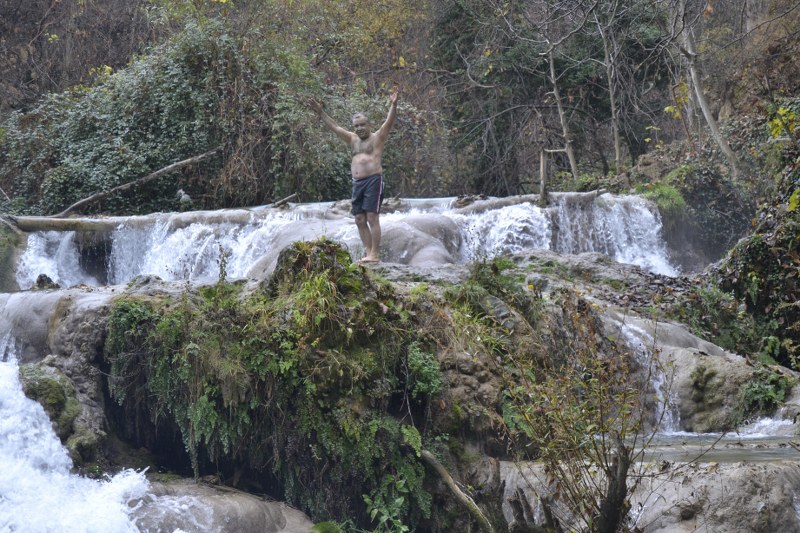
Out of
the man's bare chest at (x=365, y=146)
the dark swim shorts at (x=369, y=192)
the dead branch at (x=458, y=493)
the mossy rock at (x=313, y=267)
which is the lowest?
the dead branch at (x=458, y=493)

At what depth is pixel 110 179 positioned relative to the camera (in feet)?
64.2

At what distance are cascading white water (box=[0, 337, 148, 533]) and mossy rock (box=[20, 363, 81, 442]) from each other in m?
0.05

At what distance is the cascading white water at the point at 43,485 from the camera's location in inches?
282

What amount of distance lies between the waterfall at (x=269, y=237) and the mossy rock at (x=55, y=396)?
664 centimetres

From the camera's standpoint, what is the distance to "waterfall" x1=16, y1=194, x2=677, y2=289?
15.3 meters

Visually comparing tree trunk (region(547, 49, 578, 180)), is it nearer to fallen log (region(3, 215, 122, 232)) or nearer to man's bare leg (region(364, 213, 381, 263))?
fallen log (region(3, 215, 122, 232))

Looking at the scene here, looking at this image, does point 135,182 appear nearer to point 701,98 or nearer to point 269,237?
point 269,237

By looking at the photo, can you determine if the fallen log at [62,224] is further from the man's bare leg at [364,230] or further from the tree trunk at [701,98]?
the tree trunk at [701,98]

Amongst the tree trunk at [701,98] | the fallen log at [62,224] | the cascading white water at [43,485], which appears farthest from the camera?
the fallen log at [62,224]

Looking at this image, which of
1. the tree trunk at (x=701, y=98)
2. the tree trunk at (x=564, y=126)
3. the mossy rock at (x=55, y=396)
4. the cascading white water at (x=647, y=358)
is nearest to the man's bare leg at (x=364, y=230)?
the cascading white water at (x=647, y=358)

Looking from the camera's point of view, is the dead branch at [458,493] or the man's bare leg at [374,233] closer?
the dead branch at [458,493]

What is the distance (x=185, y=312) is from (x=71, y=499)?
5.59 feet

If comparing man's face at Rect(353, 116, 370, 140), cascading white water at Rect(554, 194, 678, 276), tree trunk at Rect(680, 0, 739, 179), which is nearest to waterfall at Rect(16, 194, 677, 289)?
cascading white water at Rect(554, 194, 678, 276)

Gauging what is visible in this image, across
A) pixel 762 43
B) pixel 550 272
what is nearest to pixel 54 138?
pixel 550 272
